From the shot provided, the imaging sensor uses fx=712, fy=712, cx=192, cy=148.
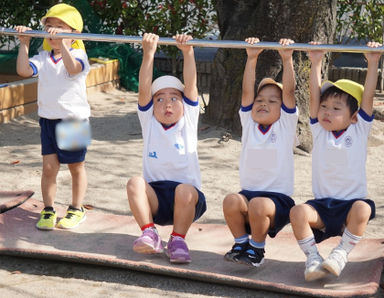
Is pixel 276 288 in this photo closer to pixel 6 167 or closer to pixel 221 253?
pixel 221 253

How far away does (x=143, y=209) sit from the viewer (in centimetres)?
386

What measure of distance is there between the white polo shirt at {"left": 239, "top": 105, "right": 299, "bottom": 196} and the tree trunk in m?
2.68

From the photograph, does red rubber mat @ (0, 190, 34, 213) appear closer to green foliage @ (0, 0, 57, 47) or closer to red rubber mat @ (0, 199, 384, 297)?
red rubber mat @ (0, 199, 384, 297)

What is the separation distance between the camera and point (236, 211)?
370cm

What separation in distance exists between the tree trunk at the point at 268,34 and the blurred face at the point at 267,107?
2.62m

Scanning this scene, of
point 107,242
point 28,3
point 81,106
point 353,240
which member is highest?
point 28,3

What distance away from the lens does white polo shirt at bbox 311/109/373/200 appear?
3637 millimetres

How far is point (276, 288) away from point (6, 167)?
320 centimetres

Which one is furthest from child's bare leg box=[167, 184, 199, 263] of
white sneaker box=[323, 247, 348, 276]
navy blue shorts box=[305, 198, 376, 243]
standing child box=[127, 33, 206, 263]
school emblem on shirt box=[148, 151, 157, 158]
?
white sneaker box=[323, 247, 348, 276]

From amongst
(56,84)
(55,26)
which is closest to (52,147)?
(56,84)

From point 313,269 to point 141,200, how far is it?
3.28 ft

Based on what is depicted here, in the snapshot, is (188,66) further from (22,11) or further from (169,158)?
(22,11)

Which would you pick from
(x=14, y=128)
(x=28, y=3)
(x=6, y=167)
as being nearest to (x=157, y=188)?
(x=6, y=167)

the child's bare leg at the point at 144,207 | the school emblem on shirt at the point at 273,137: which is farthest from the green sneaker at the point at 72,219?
the school emblem on shirt at the point at 273,137
